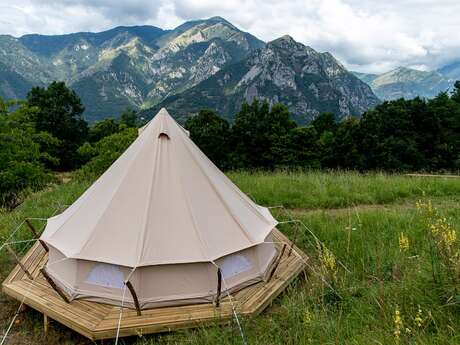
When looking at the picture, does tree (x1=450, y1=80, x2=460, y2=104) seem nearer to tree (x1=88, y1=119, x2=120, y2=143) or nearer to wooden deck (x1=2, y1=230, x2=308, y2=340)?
tree (x1=88, y1=119, x2=120, y2=143)

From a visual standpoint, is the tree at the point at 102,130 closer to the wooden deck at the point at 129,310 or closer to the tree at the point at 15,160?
the tree at the point at 15,160

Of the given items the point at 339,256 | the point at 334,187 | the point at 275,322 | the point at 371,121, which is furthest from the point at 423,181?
the point at 371,121

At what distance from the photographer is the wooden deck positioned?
415 centimetres

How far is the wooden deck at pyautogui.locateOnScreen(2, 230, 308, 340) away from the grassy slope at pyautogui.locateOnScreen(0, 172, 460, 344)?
0.15 meters

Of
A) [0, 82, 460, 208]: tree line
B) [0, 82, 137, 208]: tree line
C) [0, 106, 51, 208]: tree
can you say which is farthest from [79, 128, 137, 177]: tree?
[0, 82, 460, 208]: tree line

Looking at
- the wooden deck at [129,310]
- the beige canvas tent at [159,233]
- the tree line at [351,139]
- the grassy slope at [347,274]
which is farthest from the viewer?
the tree line at [351,139]

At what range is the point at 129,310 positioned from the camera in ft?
14.8

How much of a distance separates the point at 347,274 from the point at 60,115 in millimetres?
43739

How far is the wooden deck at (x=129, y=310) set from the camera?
13.6 feet

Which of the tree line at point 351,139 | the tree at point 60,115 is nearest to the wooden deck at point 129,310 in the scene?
the tree line at point 351,139

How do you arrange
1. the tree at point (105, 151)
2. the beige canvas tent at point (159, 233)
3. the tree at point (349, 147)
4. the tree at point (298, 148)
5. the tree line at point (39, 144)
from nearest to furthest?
the beige canvas tent at point (159, 233), the tree line at point (39, 144), the tree at point (105, 151), the tree at point (349, 147), the tree at point (298, 148)

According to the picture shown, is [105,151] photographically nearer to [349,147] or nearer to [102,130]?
[349,147]

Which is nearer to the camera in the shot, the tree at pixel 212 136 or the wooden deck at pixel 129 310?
the wooden deck at pixel 129 310

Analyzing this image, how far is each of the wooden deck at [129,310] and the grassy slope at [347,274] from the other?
15 centimetres
